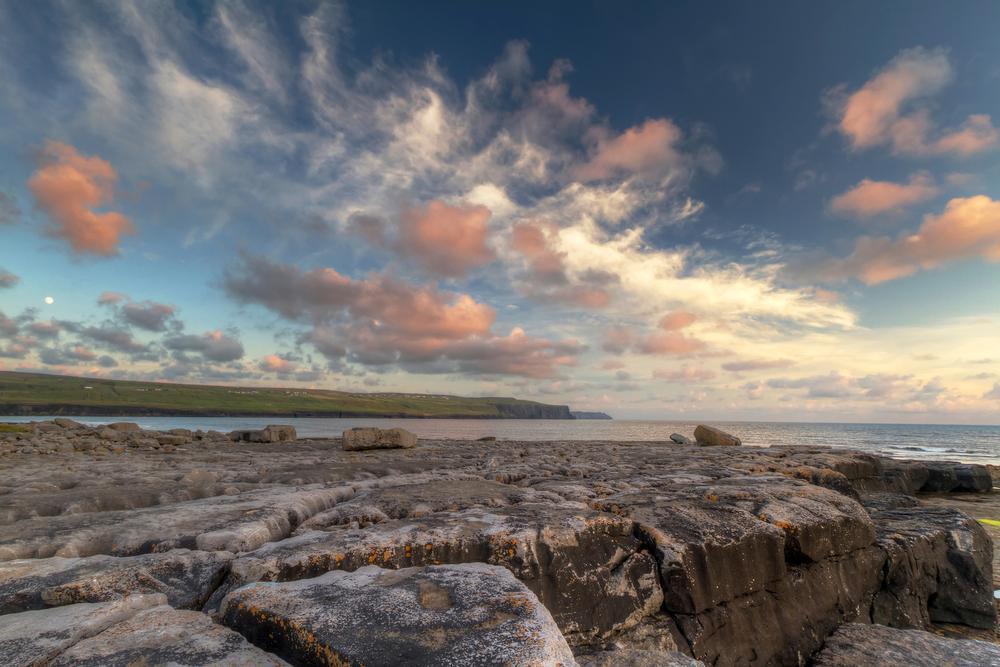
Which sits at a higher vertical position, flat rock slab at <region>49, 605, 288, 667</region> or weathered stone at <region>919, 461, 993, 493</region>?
flat rock slab at <region>49, 605, 288, 667</region>

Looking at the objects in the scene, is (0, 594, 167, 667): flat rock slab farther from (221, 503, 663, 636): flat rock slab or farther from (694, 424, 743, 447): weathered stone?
(694, 424, 743, 447): weathered stone

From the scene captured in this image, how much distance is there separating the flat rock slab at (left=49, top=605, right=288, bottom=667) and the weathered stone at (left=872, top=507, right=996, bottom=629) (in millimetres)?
Result: 8042

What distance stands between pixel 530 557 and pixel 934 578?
7282mm

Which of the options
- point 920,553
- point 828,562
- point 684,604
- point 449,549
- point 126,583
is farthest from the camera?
point 920,553

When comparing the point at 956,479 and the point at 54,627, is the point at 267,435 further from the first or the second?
the point at 956,479

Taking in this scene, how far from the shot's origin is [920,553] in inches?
278

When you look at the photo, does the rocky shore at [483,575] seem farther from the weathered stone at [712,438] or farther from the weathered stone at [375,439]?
the weathered stone at [712,438]

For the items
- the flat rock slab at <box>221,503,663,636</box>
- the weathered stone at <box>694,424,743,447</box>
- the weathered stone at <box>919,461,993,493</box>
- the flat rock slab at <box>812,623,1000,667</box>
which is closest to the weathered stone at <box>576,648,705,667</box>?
the flat rock slab at <box>221,503,663,636</box>

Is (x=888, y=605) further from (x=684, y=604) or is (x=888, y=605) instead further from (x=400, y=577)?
(x=400, y=577)

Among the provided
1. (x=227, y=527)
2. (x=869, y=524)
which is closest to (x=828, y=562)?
(x=869, y=524)

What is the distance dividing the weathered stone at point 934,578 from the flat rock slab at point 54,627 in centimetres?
870

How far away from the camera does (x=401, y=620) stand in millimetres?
2686

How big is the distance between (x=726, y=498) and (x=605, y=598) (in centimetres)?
289

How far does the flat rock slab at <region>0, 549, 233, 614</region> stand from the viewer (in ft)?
10.8
